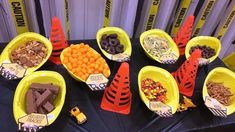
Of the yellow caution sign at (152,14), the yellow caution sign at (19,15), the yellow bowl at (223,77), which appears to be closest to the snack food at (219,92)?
the yellow bowl at (223,77)

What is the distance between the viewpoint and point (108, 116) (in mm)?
951

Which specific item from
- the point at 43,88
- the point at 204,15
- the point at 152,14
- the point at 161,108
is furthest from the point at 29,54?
the point at 204,15

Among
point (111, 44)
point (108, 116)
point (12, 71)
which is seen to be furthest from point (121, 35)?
point (12, 71)

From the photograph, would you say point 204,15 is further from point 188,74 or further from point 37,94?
point 37,94

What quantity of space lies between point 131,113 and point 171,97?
17cm

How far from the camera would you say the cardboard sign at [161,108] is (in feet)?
2.94

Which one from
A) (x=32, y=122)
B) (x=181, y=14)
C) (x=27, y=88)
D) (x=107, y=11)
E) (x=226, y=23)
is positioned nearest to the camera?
(x=32, y=122)

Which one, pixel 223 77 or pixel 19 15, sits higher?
pixel 19 15

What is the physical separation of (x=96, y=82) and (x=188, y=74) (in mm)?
390

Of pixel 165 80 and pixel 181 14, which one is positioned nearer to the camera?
pixel 165 80

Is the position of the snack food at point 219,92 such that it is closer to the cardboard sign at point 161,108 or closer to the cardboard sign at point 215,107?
the cardboard sign at point 215,107

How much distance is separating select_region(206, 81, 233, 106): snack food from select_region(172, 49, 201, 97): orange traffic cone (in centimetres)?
8

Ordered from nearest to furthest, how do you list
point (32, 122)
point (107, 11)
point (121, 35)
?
point (32, 122) < point (121, 35) < point (107, 11)

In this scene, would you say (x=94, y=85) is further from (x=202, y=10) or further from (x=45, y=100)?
(x=202, y=10)
